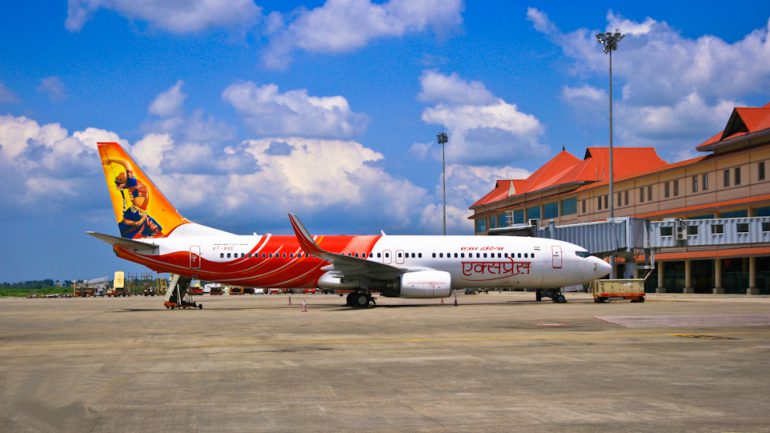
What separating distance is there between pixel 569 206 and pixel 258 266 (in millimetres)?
61990

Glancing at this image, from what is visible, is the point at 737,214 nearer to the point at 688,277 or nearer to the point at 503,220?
the point at 688,277

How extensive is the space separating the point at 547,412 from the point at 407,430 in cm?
204

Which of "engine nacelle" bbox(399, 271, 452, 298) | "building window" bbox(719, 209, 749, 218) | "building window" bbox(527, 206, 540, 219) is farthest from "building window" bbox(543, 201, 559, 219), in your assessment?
"engine nacelle" bbox(399, 271, 452, 298)

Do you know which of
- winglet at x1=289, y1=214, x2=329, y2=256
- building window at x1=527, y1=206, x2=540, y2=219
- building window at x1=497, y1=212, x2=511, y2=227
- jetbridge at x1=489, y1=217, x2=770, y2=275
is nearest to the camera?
winglet at x1=289, y1=214, x2=329, y2=256

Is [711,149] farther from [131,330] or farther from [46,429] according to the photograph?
[46,429]

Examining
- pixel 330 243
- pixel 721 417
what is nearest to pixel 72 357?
pixel 721 417

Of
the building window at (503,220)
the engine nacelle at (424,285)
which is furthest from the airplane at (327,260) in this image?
the building window at (503,220)

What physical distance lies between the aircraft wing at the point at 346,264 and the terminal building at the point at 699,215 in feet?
51.7

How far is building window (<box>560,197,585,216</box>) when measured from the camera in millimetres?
93375

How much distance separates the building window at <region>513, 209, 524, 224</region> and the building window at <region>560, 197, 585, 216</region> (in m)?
11.5

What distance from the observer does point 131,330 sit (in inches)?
1001

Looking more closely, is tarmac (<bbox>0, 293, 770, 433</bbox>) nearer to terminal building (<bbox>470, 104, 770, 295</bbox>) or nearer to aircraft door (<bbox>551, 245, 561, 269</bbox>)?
aircraft door (<bbox>551, 245, 561, 269</bbox>)

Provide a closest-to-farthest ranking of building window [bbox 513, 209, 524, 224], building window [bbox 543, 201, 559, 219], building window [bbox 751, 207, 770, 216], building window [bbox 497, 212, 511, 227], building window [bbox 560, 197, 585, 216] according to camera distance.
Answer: building window [bbox 751, 207, 770, 216] < building window [bbox 560, 197, 585, 216] < building window [bbox 543, 201, 559, 219] < building window [bbox 513, 209, 524, 224] < building window [bbox 497, 212, 511, 227]

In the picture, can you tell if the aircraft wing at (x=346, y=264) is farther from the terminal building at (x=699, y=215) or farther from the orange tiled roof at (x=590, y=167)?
the orange tiled roof at (x=590, y=167)
